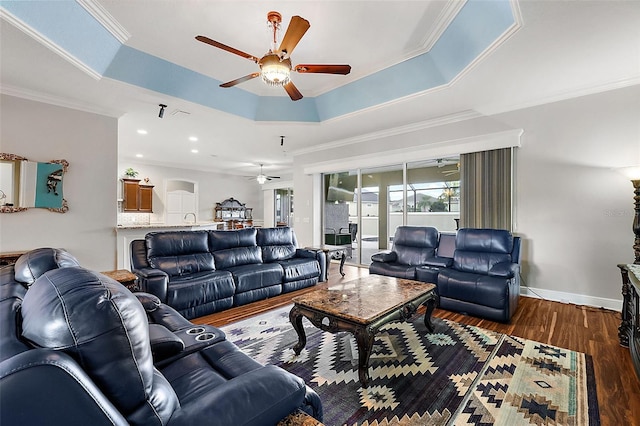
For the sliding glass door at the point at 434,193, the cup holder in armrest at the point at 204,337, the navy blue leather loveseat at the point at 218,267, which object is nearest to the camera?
the cup holder in armrest at the point at 204,337

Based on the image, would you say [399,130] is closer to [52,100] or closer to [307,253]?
[307,253]

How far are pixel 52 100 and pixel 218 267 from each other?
10.6 ft

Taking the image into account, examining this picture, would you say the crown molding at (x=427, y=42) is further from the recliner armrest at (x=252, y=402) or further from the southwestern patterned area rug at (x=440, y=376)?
the recliner armrest at (x=252, y=402)

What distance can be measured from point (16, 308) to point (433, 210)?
17.9 ft

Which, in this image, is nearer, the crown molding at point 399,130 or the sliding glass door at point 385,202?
the crown molding at point 399,130

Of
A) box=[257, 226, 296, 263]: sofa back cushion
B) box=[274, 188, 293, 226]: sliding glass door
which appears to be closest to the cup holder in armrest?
box=[257, 226, 296, 263]: sofa back cushion

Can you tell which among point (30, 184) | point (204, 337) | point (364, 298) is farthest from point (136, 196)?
point (364, 298)

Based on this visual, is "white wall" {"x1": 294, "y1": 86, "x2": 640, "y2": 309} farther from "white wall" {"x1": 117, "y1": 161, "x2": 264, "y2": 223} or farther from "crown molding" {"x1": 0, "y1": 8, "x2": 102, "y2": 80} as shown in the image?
"white wall" {"x1": 117, "y1": 161, "x2": 264, "y2": 223}

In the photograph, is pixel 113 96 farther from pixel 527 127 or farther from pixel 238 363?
pixel 527 127

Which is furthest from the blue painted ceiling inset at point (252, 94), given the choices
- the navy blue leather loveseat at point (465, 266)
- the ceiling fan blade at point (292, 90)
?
the navy blue leather loveseat at point (465, 266)

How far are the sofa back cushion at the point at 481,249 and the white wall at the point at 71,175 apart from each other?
207 inches

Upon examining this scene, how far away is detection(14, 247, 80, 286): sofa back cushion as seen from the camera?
4.44 feet

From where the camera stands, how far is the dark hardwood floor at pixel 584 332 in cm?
185

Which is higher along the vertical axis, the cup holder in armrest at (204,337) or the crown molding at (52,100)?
the crown molding at (52,100)
